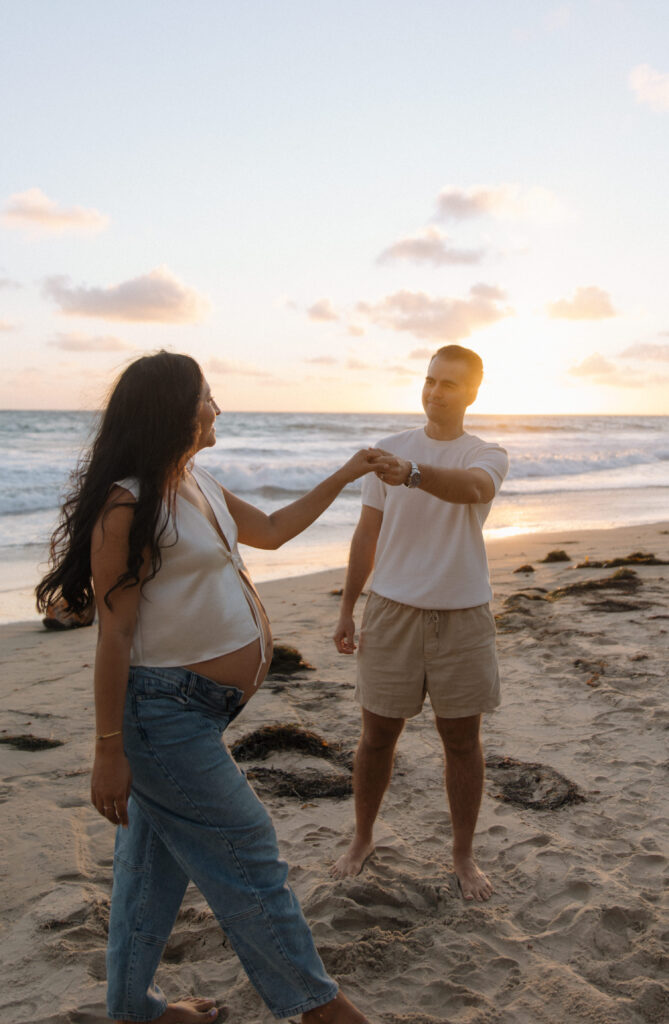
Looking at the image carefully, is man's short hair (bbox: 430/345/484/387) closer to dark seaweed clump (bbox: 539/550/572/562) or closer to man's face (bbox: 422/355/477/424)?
man's face (bbox: 422/355/477/424)

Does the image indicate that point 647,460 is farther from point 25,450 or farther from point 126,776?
point 126,776

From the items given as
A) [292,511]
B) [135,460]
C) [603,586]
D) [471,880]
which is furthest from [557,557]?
[135,460]

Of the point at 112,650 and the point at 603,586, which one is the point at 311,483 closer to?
the point at 603,586

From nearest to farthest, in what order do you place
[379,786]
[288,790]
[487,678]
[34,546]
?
[487,678]
[379,786]
[288,790]
[34,546]

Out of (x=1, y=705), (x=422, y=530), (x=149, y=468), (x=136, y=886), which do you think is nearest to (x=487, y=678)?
(x=422, y=530)

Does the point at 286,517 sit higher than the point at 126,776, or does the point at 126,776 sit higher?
the point at 286,517

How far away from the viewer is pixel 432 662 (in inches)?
115

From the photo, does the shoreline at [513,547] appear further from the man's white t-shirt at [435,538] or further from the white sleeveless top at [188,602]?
the white sleeveless top at [188,602]

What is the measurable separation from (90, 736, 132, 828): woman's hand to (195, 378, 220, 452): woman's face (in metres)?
0.80

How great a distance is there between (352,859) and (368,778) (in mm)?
368

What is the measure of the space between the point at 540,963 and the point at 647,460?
31239mm

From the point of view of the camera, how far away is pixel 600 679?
524 cm

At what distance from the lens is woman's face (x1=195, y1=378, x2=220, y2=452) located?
82.1 inches

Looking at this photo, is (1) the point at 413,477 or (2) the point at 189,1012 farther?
(1) the point at 413,477
